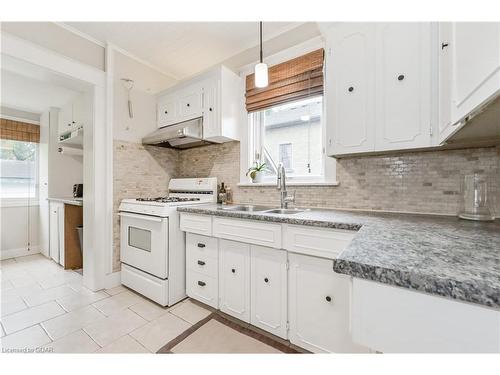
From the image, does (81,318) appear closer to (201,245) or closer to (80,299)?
(80,299)

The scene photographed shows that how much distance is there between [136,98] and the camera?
105 inches

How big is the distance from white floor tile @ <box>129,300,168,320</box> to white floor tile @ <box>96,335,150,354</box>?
27 cm

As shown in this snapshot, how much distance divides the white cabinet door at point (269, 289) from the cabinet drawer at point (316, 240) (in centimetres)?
12

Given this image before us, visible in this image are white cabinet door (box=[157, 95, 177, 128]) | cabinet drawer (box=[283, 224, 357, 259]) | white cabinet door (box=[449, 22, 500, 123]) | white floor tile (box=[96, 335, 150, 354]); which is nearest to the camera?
white cabinet door (box=[449, 22, 500, 123])

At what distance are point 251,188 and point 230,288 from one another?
105cm

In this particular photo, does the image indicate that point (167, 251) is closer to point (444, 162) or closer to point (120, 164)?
point (120, 164)

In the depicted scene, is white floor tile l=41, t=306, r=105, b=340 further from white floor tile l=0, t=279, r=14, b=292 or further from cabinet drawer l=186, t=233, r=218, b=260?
white floor tile l=0, t=279, r=14, b=292

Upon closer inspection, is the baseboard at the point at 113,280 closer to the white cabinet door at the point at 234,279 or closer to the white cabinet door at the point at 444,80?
the white cabinet door at the point at 234,279

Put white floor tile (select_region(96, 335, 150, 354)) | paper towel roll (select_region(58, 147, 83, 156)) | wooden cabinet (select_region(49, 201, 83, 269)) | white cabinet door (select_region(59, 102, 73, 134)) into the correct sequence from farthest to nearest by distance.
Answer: paper towel roll (select_region(58, 147, 83, 156))
white cabinet door (select_region(59, 102, 73, 134))
wooden cabinet (select_region(49, 201, 83, 269))
white floor tile (select_region(96, 335, 150, 354))

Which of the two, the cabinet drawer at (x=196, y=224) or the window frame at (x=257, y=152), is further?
the window frame at (x=257, y=152)

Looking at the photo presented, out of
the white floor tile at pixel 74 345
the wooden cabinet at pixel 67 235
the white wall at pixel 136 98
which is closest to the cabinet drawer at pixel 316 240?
the white floor tile at pixel 74 345

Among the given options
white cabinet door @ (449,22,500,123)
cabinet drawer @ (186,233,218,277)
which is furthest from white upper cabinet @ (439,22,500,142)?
cabinet drawer @ (186,233,218,277)

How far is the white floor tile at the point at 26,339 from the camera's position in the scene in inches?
58.4

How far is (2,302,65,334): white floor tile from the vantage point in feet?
5.56
